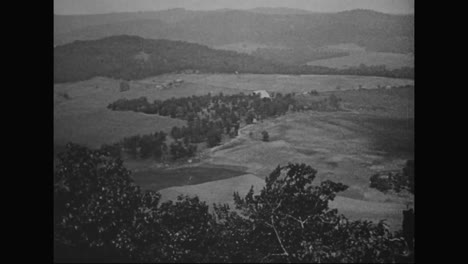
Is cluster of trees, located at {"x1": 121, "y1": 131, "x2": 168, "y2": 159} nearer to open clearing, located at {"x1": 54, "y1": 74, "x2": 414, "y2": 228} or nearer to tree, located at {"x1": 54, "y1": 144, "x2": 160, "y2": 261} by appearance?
open clearing, located at {"x1": 54, "y1": 74, "x2": 414, "y2": 228}

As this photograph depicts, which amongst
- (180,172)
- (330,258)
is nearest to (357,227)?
(330,258)

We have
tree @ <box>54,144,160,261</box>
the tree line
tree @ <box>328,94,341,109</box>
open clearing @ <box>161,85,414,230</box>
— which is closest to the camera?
tree @ <box>54,144,160,261</box>

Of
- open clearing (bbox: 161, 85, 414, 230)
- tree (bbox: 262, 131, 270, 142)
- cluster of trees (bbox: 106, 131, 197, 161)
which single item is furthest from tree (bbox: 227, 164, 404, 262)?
cluster of trees (bbox: 106, 131, 197, 161)

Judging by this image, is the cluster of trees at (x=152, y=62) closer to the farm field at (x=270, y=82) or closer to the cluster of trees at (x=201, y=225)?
the farm field at (x=270, y=82)

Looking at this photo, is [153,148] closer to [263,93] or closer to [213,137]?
[213,137]

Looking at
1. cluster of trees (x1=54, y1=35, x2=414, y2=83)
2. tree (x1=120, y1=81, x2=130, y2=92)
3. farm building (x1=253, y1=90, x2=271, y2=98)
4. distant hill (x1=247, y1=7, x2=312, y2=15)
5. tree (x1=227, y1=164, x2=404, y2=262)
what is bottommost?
tree (x1=227, y1=164, x2=404, y2=262)
